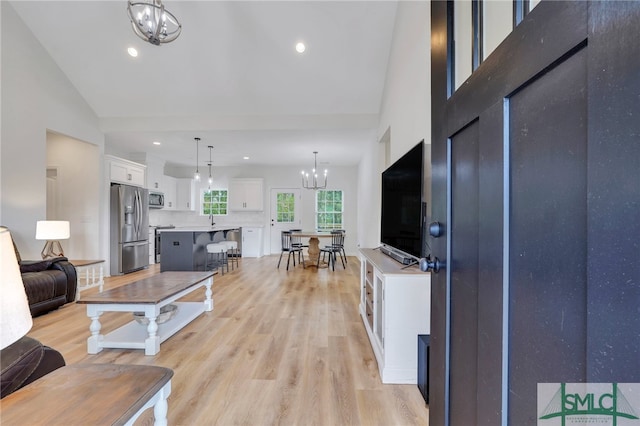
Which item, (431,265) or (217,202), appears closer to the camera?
(431,265)

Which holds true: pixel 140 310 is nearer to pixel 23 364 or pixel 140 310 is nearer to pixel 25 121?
pixel 23 364

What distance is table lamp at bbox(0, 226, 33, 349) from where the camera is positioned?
613 mm

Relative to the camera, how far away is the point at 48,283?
10.6 ft

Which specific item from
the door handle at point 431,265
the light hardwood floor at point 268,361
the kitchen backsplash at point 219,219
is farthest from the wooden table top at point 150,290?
the kitchen backsplash at point 219,219

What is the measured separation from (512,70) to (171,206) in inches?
324

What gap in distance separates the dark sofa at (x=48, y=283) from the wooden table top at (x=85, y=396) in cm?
298

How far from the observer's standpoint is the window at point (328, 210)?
827 cm

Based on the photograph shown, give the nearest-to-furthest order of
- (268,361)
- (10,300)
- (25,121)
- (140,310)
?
(10,300), (268,361), (140,310), (25,121)

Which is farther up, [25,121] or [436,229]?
[25,121]

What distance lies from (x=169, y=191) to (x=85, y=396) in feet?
24.4

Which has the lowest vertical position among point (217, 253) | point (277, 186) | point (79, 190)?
point (217, 253)

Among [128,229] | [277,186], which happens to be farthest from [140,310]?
[277,186]

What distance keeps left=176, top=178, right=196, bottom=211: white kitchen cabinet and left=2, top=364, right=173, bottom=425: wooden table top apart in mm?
7461

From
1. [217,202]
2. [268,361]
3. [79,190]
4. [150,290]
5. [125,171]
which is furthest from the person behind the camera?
[217,202]
